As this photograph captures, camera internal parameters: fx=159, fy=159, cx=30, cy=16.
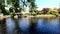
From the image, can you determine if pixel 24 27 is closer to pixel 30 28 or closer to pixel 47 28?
pixel 30 28

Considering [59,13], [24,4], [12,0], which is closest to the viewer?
[12,0]

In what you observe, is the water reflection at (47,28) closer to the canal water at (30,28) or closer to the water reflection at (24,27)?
the canal water at (30,28)

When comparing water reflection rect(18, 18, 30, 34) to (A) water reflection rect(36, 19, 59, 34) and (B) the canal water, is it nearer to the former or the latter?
(B) the canal water

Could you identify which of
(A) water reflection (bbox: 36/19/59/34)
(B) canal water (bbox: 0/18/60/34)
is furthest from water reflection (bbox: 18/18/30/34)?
(A) water reflection (bbox: 36/19/59/34)

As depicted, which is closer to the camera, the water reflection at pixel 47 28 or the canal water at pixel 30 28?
the canal water at pixel 30 28

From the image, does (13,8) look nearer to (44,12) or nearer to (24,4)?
(24,4)

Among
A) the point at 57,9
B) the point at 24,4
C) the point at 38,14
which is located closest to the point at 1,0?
the point at 24,4

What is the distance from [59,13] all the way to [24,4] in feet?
109

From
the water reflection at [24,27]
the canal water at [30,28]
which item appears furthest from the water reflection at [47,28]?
the water reflection at [24,27]

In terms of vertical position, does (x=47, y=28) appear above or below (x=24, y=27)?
above

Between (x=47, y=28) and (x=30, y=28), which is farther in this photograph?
(x=30, y=28)

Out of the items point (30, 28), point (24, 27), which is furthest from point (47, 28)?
point (24, 27)

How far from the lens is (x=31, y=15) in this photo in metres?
61.8

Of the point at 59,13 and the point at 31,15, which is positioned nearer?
the point at 31,15
